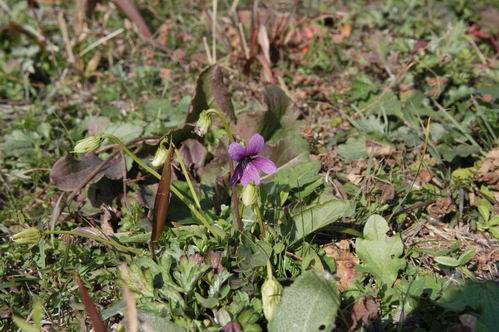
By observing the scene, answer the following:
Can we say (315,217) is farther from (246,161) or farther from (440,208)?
(440,208)

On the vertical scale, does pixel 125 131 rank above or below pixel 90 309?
below

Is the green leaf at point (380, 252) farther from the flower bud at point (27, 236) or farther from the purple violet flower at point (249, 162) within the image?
the flower bud at point (27, 236)

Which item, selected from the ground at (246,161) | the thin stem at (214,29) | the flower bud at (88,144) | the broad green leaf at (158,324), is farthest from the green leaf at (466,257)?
the thin stem at (214,29)

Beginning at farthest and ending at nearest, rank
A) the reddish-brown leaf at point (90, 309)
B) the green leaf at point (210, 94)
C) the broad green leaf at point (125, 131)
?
the broad green leaf at point (125, 131) < the green leaf at point (210, 94) < the reddish-brown leaf at point (90, 309)

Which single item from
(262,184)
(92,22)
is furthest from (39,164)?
(92,22)

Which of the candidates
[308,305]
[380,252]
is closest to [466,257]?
[380,252]

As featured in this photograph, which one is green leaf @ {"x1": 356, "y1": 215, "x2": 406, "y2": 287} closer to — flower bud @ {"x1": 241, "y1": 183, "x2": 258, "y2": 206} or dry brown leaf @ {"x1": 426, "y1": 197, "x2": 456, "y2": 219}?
dry brown leaf @ {"x1": 426, "y1": 197, "x2": 456, "y2": 219}

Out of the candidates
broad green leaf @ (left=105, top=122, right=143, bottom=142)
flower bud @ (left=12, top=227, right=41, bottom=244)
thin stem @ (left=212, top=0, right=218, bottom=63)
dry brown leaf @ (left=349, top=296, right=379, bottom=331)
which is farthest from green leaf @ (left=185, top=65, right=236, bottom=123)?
dry brown leaf @ (left=349, top=296, right=379, bottom=331)
